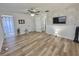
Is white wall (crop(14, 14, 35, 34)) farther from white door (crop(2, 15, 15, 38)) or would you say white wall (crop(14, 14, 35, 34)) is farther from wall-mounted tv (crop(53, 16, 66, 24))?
wall-mounted tv (crop(53, 16, 66, 24))

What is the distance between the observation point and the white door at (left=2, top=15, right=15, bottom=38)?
6.08ft

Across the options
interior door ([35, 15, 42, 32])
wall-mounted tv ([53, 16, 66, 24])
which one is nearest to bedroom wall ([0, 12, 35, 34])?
interior door ([35, 15, 42, 32])

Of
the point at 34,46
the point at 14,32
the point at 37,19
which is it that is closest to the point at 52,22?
the point at 37,19

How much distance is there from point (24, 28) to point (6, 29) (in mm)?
495

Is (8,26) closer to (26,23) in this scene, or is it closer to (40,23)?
(26,23)

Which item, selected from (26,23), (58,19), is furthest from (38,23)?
(58,19)

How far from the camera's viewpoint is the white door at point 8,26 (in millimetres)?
1853

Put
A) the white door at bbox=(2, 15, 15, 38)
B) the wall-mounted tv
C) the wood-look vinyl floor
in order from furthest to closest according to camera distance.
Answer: the wall-mounted tv, the wood-look vinyl floor, the white door at bbox=(2, 15, 15, 38)

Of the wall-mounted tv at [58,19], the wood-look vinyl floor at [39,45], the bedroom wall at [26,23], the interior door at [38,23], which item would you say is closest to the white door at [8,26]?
the bedroom wall at [26,23]

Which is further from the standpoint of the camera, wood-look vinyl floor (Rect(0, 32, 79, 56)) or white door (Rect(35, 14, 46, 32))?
wood-look vinyl floor (Rect(0, 32, 79, 56))

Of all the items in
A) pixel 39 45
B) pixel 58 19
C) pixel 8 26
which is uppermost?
pixel 58 19

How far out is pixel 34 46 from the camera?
114 inches

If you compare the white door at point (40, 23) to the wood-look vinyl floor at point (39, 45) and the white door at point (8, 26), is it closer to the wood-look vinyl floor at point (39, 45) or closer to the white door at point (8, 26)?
the wood-look vinyl floor at point (39, 45)

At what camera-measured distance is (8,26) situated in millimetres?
1932
